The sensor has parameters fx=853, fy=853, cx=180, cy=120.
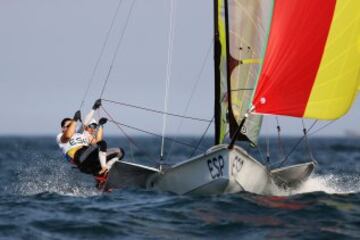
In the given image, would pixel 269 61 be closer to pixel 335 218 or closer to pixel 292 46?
pixel 292 46

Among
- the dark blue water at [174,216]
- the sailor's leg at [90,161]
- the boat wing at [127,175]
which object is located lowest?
the dark blue water at [174,216]

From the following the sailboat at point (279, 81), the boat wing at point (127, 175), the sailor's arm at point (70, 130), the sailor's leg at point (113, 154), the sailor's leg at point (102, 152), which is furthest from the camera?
the sailor's leg at point (113, 154)

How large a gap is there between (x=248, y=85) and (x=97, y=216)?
4.38m

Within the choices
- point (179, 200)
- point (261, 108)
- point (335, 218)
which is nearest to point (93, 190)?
point (179, 200)

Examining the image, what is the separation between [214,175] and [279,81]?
172 cm

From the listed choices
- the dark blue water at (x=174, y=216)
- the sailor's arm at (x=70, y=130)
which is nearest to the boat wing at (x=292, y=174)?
the dark blue water at (x=174, y=216)

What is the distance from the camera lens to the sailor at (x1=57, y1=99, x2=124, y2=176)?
46.4 feet

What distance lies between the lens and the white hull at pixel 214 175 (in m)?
12.5

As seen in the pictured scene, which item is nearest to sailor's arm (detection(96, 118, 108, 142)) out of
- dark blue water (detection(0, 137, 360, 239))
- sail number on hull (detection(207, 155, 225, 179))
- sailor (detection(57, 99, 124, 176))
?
sailor (detection(57, 99, 124, 176))

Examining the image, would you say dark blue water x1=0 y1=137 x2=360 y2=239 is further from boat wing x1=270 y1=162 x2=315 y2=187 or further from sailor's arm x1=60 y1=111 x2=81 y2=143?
sailor's arm x1=60 y1=111 x2=81 y2=143

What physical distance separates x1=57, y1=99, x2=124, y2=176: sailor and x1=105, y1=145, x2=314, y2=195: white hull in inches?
17.9

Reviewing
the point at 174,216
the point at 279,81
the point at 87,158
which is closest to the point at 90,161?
the point at 87,158

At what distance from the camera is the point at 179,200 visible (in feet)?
41.9

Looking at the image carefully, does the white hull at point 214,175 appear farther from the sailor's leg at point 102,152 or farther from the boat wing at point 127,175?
the sailor's leg at point 102,152
